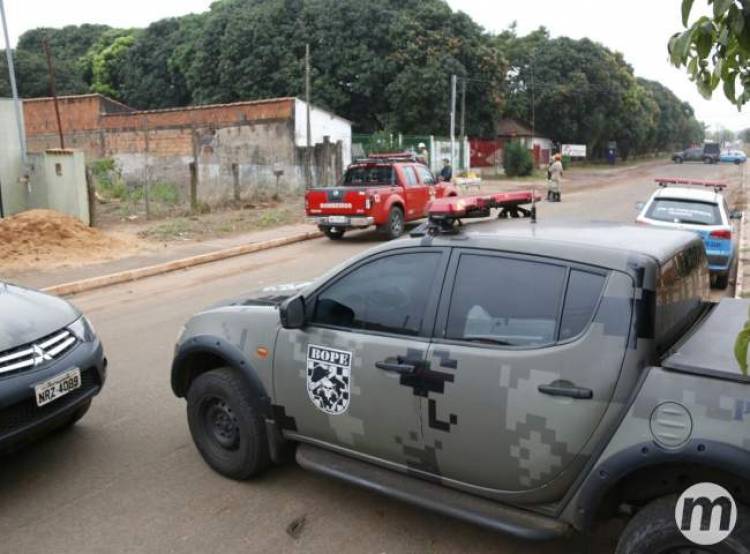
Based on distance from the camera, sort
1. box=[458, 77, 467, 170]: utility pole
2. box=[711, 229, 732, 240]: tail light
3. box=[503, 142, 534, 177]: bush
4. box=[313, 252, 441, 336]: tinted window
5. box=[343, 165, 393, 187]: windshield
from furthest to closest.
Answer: box=[503, 142, 534, 177]: bush → box=[458, 77, 467, 170]: utility pole → box=[343, 165, 393, 187]: windshield → box=[711, 229, 732, 240]: tail light → box=[313, 252, 441, 336]: tinted window

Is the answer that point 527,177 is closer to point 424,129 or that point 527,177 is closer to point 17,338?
point 424,129

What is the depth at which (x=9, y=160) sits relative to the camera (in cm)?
1538

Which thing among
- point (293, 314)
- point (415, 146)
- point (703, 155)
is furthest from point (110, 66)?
point (293, 314)

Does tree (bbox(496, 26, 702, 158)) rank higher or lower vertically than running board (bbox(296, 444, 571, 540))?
higher

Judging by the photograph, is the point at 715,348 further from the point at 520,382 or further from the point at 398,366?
the point at 398,366

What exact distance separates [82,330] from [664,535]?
146 inches

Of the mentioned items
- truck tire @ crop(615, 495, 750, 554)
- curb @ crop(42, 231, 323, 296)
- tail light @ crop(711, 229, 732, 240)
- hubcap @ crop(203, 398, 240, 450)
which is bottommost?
curb @ crop(42, 231, 323, 296)

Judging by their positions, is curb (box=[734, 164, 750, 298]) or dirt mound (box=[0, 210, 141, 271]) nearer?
curb (box=[734, 164, 750, 298])

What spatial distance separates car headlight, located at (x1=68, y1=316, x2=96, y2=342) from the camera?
14.6ft

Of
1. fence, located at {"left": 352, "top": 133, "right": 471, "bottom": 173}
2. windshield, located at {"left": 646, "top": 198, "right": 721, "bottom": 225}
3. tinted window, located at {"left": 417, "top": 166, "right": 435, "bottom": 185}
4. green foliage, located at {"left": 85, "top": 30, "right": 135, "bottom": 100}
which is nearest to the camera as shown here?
windshield, located at {"left": 646, "top": 198, "right": 721, "bottom": 225}

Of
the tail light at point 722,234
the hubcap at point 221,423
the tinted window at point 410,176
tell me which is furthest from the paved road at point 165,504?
the tinted window at point 410,176

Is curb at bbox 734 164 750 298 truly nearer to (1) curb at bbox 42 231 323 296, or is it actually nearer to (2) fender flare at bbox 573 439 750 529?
(2) fender flare at bbox 573 439 750 529

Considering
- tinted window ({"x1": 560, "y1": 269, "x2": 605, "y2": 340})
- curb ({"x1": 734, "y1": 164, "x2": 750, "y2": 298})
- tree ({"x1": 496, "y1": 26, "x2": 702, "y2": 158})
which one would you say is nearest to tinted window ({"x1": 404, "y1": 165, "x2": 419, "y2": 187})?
curb ({"x1": 734, "y1": 164, "x2": 750, "y2": 298})

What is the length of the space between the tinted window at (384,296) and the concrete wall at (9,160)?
1429 centimetres
